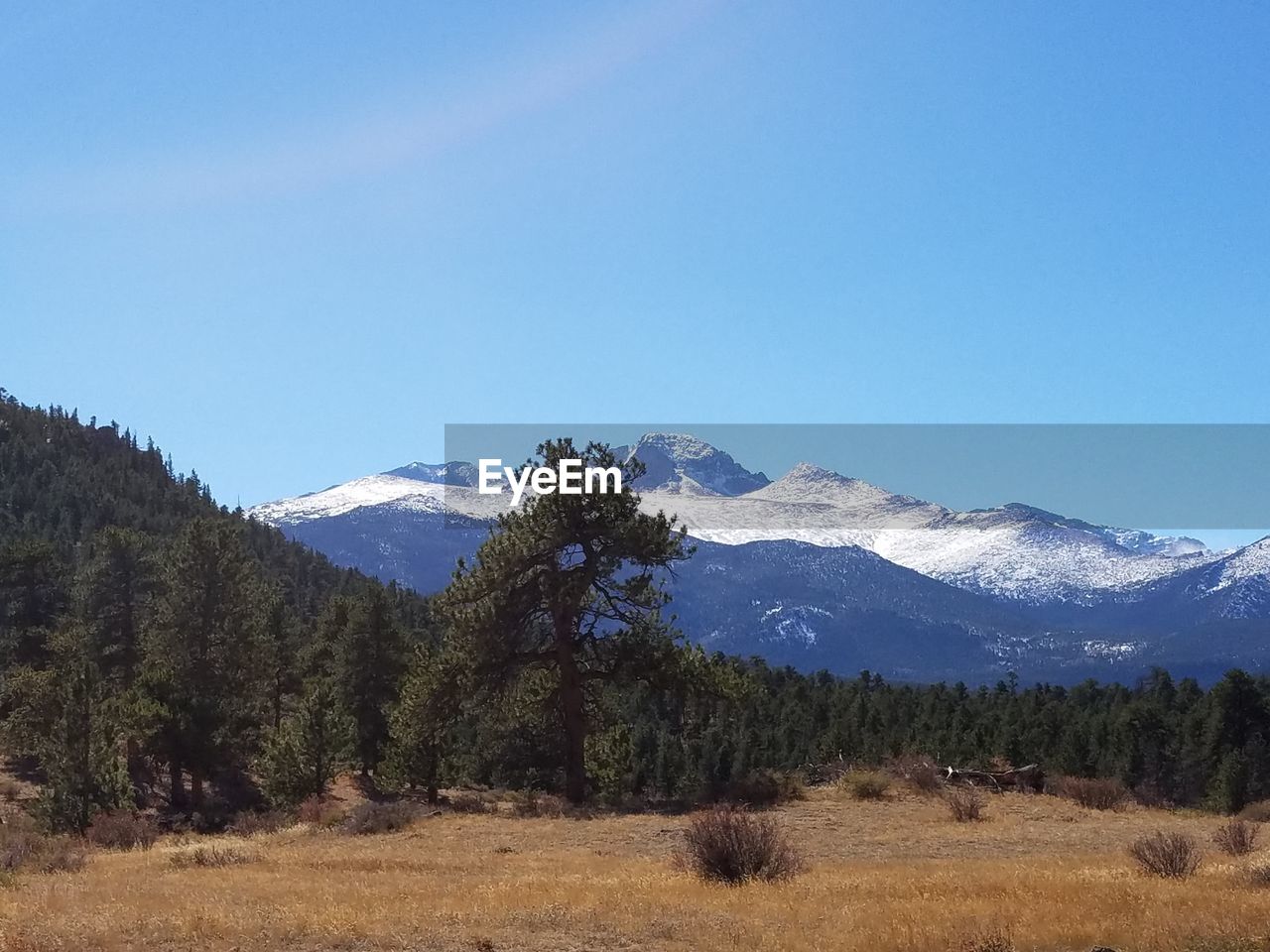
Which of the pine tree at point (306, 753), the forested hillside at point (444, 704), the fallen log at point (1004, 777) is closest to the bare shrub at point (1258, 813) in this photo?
the fallen log at point (1004, 777)

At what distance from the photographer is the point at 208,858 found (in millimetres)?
23531

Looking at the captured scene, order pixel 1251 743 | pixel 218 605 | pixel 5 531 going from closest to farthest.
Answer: pixel 218 605 < pixel 1251 743 < pixel 5 531

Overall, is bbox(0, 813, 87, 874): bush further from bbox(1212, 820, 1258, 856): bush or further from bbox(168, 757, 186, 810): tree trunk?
bbox(168, 757, 186, 810): tree trunk

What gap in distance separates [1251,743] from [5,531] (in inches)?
5219

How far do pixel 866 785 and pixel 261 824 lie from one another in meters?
17.9

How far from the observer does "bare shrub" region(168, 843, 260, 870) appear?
2289 centimetres

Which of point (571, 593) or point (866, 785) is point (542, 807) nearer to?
point (571, 593)

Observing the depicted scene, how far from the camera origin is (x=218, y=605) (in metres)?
58.4

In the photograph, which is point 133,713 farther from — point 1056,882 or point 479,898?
point 1056,882

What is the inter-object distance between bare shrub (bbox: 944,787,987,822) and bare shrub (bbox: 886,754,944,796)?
2.94 metres

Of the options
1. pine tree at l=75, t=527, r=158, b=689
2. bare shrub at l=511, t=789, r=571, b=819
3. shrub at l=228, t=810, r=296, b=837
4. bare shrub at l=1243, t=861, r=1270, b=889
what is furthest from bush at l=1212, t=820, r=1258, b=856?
pine tree at l=75, t=527, r=158, b=689

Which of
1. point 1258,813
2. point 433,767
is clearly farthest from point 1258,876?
point 433,767

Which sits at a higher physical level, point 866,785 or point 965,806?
point 965,806

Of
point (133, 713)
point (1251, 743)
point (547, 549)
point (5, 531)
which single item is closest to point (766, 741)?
point (1251, 743)
